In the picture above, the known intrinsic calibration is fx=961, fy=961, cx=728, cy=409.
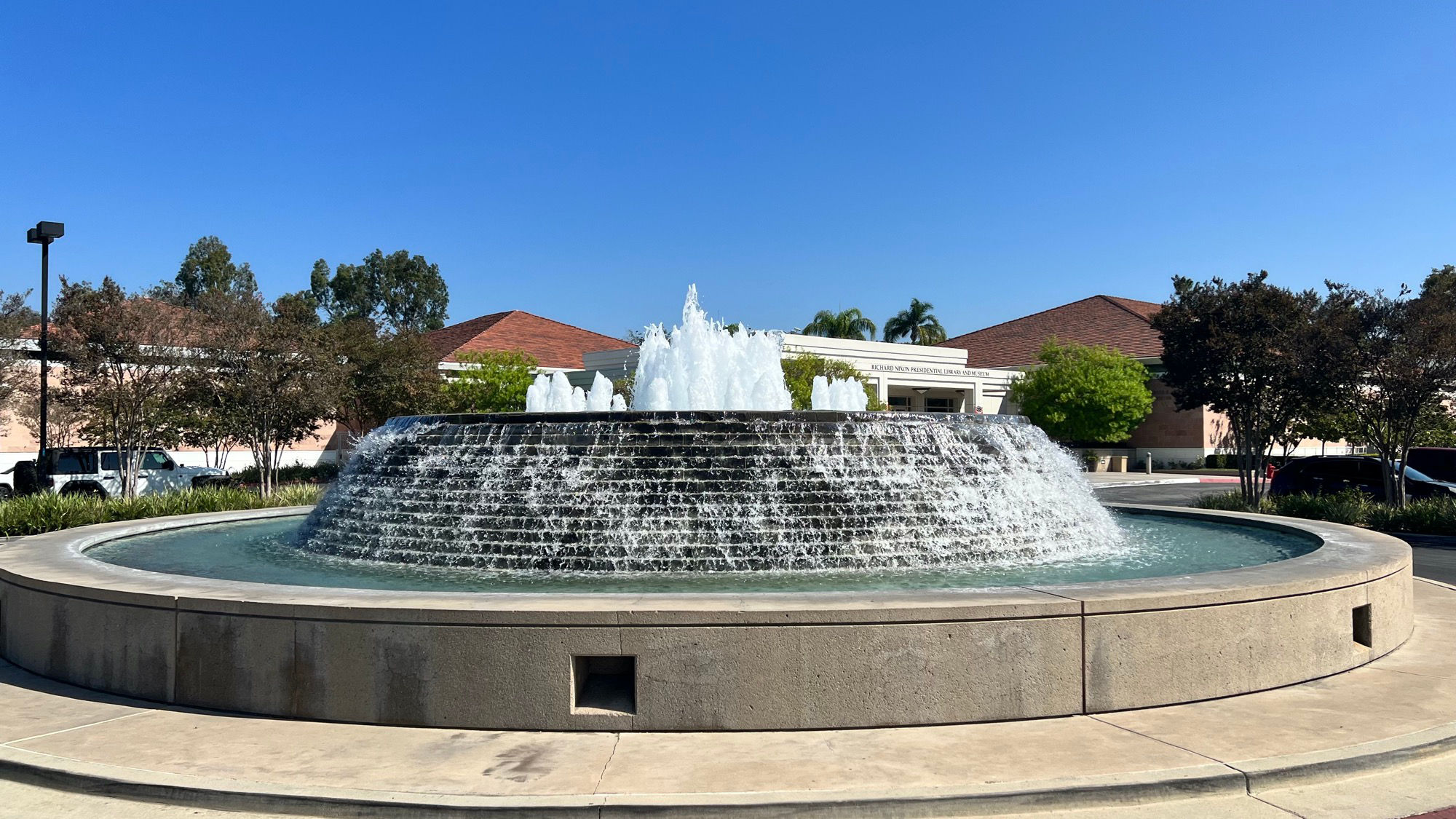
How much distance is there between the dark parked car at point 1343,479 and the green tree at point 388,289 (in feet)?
228

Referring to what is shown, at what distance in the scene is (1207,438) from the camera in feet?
172

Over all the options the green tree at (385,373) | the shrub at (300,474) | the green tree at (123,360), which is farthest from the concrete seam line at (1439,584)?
the green tree at (385,373)

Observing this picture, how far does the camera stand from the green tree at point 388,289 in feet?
264

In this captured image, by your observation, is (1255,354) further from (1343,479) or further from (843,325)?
(843,325)

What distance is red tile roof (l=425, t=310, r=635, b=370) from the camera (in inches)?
2078

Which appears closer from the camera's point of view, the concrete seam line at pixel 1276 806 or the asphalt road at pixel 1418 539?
the concrete seam line at pixel 1276 806

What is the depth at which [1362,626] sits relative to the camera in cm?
767

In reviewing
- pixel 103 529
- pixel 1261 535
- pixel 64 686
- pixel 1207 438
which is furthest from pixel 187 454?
pixel 1207 438

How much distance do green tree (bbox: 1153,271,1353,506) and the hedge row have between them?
953 mm

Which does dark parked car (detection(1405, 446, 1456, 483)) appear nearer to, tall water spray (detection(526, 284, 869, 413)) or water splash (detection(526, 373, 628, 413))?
tall water spray (detection(526, 284, 869, 413))

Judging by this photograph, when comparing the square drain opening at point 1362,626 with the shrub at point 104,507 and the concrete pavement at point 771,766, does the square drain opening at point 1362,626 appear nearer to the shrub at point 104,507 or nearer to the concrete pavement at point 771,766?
the concrete pavement at point 771,766

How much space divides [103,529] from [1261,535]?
49.1 feet

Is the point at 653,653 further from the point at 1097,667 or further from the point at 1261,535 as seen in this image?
the point at 1261,535

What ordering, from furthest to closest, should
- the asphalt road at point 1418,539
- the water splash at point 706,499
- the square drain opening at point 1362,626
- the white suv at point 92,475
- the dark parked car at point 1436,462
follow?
the white suv at point 92,475 < the dark parked car at point 1436,462 < the asphalt road at point 1418,539 < the water splash at point 706,499 < the square drain opening at point 1362,626
